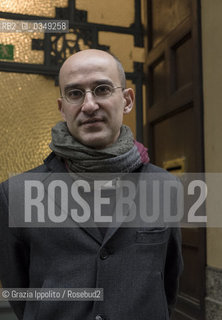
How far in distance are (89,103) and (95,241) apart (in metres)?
0.40

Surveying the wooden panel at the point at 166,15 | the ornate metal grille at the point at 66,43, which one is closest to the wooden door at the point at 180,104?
the wooden panel at the point at 166,15

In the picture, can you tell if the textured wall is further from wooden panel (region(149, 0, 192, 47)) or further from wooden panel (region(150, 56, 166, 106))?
wooden panel (region(150, 56, 166, 106))

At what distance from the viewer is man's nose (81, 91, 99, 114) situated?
1.04m

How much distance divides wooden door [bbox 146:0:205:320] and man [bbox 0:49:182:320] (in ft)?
5.33

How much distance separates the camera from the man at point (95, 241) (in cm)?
105

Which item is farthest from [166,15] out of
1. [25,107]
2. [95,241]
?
[95,241]

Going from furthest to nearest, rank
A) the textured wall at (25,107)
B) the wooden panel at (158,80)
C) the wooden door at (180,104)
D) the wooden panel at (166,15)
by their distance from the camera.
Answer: the wooden panel at (158,80) < the wooden panel at (166,15) < the textured wall at (25,107) < the wooden door at (180,104)

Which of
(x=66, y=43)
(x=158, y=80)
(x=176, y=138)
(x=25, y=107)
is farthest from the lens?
(x=158, y=80)

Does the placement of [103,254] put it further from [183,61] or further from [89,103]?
[183,61]

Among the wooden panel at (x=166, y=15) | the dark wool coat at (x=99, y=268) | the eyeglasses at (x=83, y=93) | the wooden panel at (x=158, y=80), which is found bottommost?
the dark wool coat at (x=99, y=268)

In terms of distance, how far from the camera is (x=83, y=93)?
107 cm

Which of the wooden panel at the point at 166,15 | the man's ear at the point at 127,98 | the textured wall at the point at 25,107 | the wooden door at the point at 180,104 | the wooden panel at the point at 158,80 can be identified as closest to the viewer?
the man's ear at the point at 127,98

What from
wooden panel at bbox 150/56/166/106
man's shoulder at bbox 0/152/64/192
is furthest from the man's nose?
wooden panel at bbox 150/56/166/106

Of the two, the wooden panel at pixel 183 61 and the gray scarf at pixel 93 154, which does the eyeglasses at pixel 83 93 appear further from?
the wooden panel at pixel 183 61
